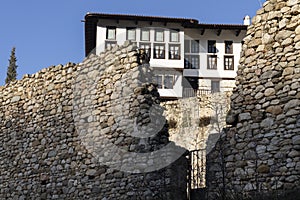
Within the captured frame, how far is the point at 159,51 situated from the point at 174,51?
110 cm

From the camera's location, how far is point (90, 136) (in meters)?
11.2

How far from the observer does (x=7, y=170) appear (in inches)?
519

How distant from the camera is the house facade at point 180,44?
3381cm

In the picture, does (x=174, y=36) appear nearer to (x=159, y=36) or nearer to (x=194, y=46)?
(x=159, y=36)

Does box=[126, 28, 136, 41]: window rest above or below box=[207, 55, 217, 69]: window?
above

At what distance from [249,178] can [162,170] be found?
2.12 meters

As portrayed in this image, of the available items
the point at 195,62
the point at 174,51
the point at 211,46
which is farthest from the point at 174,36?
the point at 211,46

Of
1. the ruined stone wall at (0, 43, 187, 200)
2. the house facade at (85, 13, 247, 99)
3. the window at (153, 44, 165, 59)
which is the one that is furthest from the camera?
the window at (153, 44, 165, 59)

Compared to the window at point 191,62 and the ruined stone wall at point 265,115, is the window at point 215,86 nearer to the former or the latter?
the window at point 191,62

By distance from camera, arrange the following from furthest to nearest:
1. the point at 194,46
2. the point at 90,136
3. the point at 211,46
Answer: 1. the point at 211,46
2. the point at 194,46
3. the point at 90,136

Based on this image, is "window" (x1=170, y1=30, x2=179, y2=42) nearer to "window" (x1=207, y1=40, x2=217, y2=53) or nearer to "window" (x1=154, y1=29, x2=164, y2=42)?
"window" (x1=154, y1=29, x2=164, y2=42)

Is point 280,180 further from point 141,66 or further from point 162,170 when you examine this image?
point 141,66

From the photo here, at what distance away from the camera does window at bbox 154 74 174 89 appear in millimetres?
31925

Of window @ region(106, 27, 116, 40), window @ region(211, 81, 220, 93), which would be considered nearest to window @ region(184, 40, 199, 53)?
window @ region(211, 81, 220, 93)
